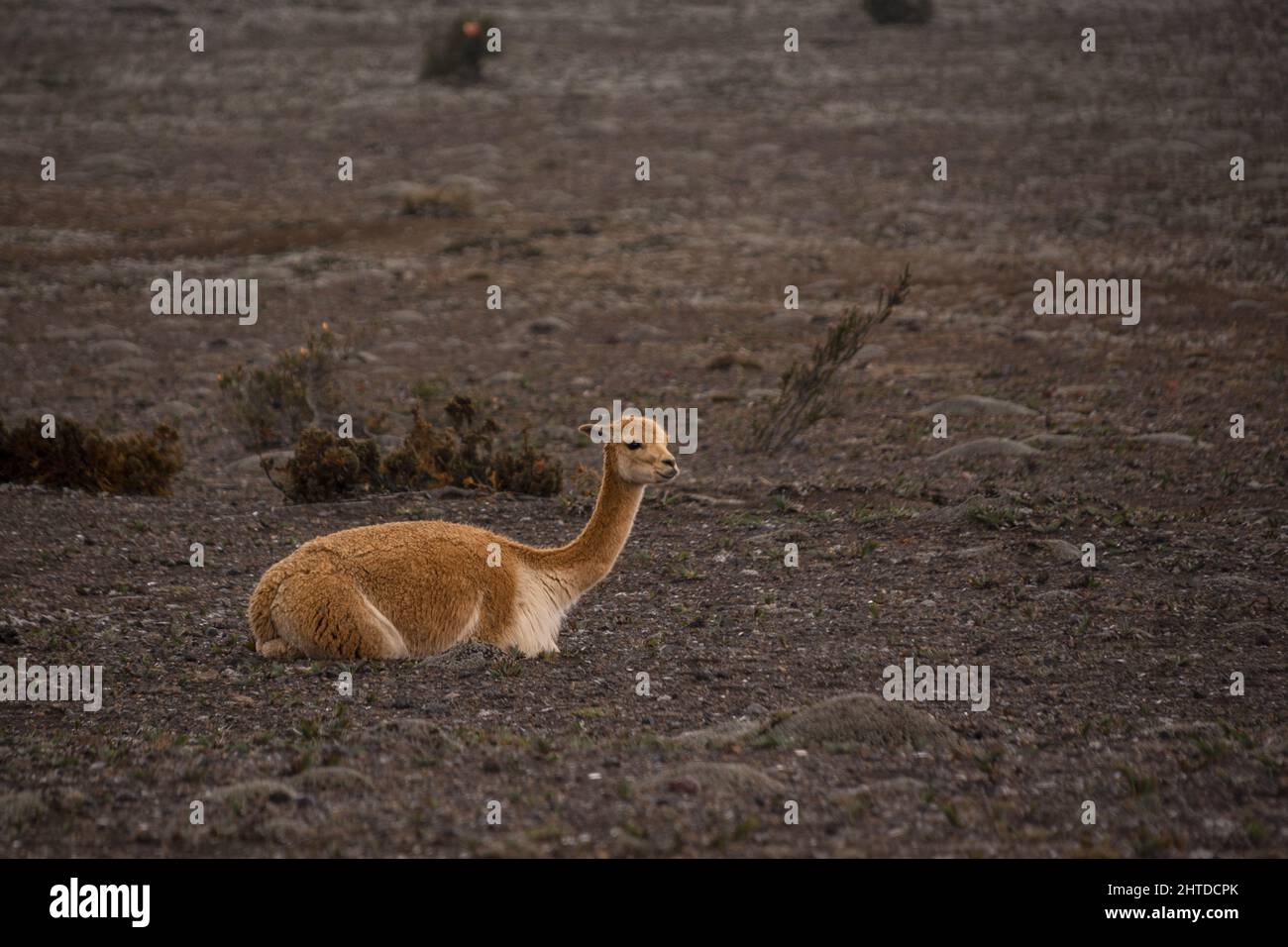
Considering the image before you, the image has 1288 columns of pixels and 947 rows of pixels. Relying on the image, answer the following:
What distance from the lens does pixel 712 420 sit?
50.5 ft

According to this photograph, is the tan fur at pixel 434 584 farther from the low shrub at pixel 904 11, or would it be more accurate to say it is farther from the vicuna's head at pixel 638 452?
the low shrub at pixel 904 11

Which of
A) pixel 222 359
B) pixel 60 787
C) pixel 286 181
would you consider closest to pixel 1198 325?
pixel 222 359

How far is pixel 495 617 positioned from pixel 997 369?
10820mm

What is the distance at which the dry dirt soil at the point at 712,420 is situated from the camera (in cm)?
571

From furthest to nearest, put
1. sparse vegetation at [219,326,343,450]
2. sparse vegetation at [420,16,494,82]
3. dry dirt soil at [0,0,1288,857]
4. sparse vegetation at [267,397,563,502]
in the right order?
sparse vegetation at [420,16,494,82]
sparse vegetation at [219,326,343,450]
sparse vegetation at [267,397,563,502]
dry dirt soil at [0,0,1288,857]

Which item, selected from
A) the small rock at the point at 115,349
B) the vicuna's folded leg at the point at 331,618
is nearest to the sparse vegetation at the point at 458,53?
the small rock at the point at 115,349

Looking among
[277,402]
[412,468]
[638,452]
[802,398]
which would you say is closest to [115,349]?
[277,402]

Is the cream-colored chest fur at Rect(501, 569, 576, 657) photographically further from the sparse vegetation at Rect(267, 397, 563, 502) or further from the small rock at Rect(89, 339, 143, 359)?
the small rock at Rect(89, 339, 143, 359)

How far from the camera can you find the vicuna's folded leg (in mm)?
7180

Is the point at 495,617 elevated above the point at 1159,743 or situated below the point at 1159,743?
above

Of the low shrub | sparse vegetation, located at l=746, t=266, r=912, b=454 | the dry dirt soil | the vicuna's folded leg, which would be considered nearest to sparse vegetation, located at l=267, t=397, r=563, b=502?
the dry dirt soil

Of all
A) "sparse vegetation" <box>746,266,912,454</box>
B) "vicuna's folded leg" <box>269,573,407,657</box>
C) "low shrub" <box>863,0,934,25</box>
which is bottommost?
"vicuna's folded leg" <box>269,573,407,657</box>

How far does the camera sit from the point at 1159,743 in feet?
20.7
